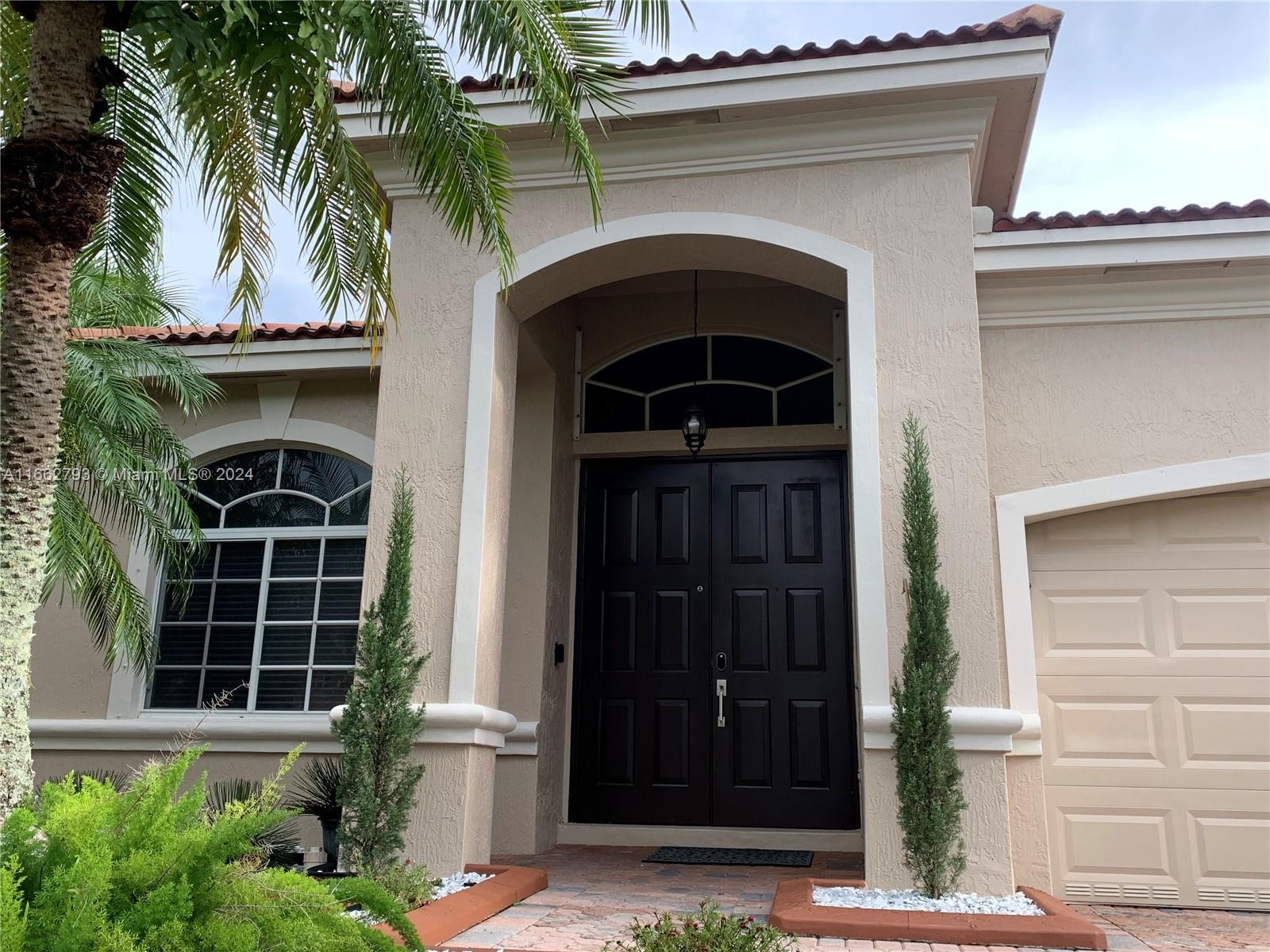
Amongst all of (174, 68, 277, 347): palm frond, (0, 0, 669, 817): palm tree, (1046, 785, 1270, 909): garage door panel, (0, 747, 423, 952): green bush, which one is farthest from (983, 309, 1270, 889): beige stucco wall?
(0, 747, 423, 952): green bush

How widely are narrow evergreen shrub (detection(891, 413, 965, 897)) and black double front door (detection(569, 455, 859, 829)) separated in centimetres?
235

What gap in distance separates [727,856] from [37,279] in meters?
5.74

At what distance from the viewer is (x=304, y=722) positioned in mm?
7965

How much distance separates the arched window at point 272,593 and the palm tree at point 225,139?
7.70ft

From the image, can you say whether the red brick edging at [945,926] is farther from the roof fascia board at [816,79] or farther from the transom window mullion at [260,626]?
the transom window mullion at [260,626]

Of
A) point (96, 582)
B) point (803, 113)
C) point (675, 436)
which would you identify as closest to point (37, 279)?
point (96, 582)

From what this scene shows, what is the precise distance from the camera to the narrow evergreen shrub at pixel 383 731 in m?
5.83

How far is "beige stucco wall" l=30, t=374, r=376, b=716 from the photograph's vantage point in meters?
8.53

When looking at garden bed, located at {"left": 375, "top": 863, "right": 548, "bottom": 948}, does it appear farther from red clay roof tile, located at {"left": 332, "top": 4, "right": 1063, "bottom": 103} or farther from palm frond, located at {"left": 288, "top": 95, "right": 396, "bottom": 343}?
red clay roof tile, located at {"left": 332, "top": 4, "right": 1063, "bottom": 103}

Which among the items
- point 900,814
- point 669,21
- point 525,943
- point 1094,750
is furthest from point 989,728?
point 669,21

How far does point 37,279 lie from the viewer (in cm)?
462

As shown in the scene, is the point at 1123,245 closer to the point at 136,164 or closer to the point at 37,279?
the point at 136,164

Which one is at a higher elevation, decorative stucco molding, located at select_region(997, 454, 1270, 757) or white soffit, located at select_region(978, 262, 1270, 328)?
white soffit, located at select_region(978, 262, 1270, 328)

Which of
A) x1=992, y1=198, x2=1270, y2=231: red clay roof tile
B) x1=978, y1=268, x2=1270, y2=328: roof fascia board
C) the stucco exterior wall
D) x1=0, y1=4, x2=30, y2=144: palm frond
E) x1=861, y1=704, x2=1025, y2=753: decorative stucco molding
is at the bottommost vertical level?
x1=861, y1=704, x2=1025, y2=753: decorative stucco molding
